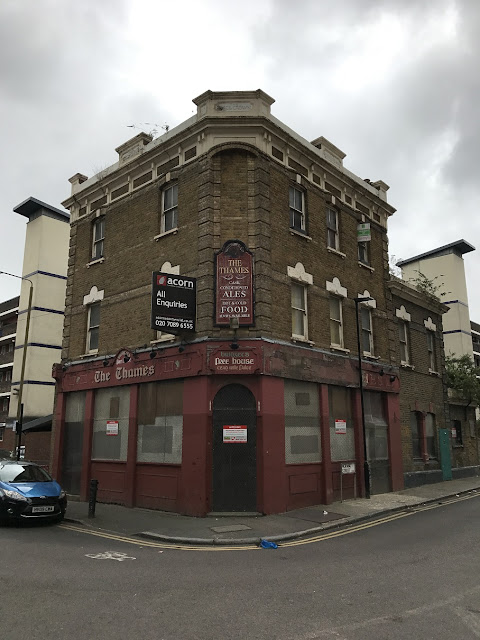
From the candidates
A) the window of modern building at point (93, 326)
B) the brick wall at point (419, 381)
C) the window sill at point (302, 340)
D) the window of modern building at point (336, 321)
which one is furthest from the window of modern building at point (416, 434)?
the window of modern building at point (93, 326)

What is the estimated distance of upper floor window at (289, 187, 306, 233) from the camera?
54.7 ft

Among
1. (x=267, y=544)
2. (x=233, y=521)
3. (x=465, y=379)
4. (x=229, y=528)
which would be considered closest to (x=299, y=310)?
(x=233, y=521)

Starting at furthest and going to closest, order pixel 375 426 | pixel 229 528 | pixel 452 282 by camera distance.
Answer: pixel 452 282, pixel 375 426, pixel 229 528

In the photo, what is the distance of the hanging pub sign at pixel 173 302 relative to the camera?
45.3 ft

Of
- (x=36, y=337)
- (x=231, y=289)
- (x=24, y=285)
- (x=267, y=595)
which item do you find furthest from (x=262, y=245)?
(x=24, y=285)

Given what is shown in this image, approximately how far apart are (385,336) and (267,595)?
14704 millimetres

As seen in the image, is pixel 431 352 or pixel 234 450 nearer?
pixel 234 450

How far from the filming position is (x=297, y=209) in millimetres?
16875

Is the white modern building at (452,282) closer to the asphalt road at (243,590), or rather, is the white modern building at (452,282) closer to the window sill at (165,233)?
the window sill at (165,233)

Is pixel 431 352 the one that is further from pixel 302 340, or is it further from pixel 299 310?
pixel 302 340

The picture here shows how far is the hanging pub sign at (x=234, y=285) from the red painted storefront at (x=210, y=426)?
0.79 m

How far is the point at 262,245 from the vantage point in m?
14.8

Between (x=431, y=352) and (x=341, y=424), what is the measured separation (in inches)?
348

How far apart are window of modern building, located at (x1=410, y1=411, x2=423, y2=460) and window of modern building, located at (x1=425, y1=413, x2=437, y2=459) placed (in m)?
0.42
